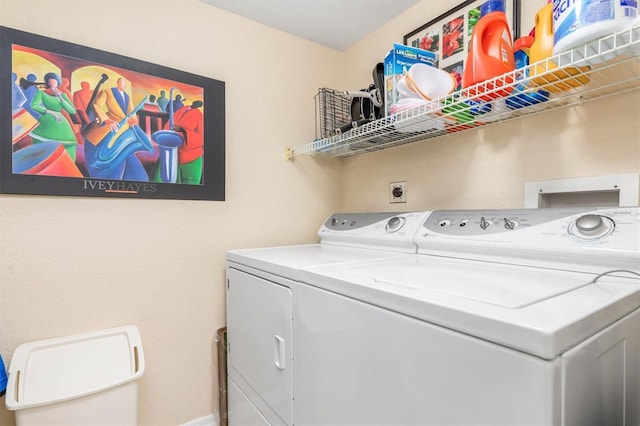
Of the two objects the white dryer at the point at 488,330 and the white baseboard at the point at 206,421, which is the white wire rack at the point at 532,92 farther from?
the white baseboard at the point at 206,421

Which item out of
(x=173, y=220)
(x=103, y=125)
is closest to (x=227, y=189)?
(x=173, y=220)

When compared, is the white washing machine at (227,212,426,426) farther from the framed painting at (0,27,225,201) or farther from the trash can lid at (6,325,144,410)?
the framed painting at (0,27,225,201)

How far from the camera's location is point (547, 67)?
3.05 ft

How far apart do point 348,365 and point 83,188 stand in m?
1.29

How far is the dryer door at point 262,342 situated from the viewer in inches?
44.8

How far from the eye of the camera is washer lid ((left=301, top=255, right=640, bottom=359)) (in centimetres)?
53

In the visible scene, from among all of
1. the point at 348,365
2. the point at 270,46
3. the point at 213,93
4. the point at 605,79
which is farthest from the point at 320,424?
the point at 270,46

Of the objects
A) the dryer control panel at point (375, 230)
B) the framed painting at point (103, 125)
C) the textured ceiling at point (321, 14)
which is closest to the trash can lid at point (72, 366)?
the framed painting at point (103, 125)

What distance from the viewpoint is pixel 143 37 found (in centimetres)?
153

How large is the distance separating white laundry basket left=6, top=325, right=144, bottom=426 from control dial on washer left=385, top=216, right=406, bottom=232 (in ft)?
3.87

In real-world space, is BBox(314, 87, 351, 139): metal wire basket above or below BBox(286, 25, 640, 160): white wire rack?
above

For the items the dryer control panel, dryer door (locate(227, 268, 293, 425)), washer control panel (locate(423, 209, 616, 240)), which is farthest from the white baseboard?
washer control panel (locate(423, 209, 616, 240))

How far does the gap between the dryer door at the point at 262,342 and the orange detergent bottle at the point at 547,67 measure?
3.41 ft

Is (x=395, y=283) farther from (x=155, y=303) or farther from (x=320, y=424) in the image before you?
(x=155, y=303)
